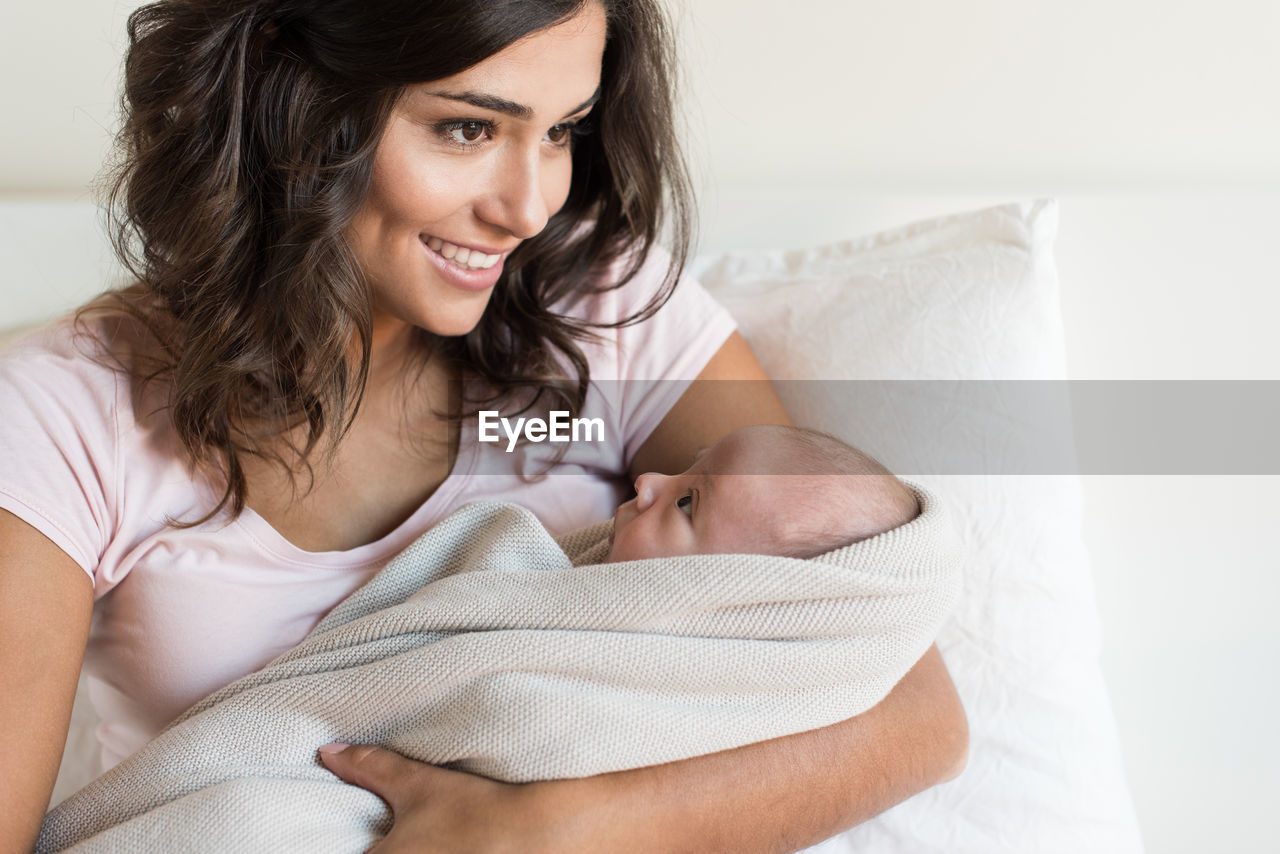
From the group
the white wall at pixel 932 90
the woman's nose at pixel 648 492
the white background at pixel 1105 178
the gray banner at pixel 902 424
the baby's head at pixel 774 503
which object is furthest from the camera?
the white wall at pixel 932 90

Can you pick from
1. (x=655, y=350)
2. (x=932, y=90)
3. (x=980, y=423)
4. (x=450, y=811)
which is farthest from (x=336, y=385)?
(x=932, y=90)

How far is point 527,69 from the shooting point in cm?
104

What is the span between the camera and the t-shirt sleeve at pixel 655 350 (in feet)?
4.53

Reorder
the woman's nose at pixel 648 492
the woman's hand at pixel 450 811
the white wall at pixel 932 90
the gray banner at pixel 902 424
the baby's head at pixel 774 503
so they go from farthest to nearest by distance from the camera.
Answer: the white wall at pixel 932 90, the gray banner at pixel 902 424, the woman's nose at pixel 648 492, the baby's head at pixel 774 503, the woman's hand at pixel 450 811

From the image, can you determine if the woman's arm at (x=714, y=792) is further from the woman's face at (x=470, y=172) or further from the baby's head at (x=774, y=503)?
the woman's face at (x=470, y=172)

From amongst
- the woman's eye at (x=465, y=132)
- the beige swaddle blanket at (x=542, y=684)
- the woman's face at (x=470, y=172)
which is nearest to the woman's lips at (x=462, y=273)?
the woman's face at (x=470, y=172)

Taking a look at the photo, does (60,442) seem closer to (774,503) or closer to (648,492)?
→ (648,492)

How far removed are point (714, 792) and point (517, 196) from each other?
0.64 metres

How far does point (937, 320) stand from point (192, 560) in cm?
97

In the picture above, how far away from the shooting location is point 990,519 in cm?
135

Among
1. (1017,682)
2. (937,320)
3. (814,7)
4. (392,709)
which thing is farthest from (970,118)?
(392,709)

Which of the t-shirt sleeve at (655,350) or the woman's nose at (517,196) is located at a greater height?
the woman's nose at (517,196)

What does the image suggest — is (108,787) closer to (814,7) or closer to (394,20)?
(394,20)

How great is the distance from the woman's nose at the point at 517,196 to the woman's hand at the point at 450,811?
565 millimetres
